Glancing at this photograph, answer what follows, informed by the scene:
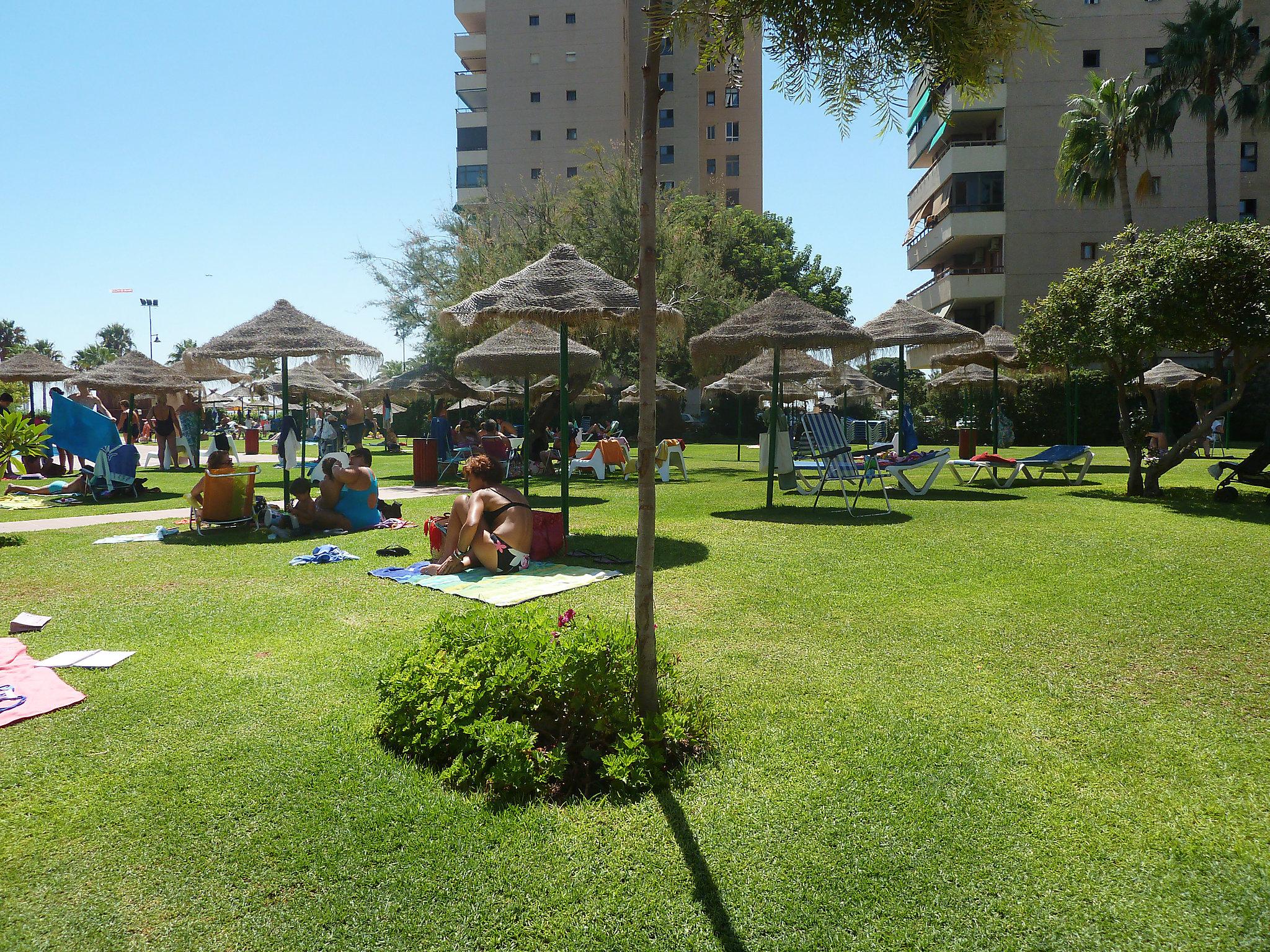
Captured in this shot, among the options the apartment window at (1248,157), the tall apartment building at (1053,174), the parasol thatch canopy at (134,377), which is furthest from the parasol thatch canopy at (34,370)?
the apartment window at (1248,157)

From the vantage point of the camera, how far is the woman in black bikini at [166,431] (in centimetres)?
1980

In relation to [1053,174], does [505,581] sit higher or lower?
lower

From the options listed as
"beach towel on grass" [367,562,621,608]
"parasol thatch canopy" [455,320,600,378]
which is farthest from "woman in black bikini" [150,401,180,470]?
"beach towel on grass" [367,562,621,608]

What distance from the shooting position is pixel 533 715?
342 centimetres

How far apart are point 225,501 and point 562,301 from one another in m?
4.53

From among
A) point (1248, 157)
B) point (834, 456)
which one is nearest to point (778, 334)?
point (834, 456)

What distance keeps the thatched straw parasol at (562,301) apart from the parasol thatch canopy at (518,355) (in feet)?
13.2

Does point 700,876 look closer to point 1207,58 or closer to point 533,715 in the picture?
point 533,715

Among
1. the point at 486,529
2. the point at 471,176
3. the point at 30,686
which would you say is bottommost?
the point at 30,686

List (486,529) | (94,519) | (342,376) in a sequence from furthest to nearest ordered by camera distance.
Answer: (342,376) → (94,519) → (486,529)

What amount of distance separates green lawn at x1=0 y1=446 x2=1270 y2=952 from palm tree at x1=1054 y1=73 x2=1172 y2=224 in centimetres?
2757

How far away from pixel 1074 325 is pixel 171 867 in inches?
529

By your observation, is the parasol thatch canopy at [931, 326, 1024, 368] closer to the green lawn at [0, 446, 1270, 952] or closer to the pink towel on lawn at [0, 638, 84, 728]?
the green lawn at [0, 446, 1270, 952]

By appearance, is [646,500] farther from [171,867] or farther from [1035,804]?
[171,867]
